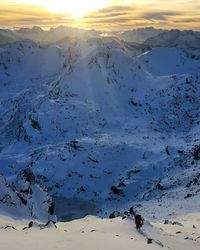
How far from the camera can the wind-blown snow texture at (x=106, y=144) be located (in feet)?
191

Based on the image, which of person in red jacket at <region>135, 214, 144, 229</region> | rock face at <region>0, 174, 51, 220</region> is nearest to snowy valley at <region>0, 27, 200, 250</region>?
rock face at <region>0, 174, 51, 220</region>

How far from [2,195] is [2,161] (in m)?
44.9

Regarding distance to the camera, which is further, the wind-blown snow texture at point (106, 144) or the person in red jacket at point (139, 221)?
the wind-blown snow texture at point (106, 144)

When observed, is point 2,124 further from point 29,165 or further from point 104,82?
point 29,165

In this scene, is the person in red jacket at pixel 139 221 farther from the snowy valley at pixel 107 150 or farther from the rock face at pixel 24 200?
the rock face at pixel 24 200

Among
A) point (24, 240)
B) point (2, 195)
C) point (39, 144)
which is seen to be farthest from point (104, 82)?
point (24, 240)

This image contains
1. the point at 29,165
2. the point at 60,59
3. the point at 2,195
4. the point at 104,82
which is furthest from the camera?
the point at 60,59

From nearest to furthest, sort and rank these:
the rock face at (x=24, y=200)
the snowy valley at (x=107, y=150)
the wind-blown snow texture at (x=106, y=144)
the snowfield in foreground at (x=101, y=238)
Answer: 1. the snowfield in foreground at (x=101, y=238)
2. the rock face at (x=24, y=200)
3. the snowy valley at (x=107, y=150)
4. the wind-blown snow texture at (x=106, y=144)

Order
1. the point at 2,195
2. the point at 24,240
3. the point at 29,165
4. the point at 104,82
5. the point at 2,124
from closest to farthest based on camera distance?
the point at 24,240 < the point at 2,195 < the point at 29,165 < the point at 104,82 < the point at 2,124

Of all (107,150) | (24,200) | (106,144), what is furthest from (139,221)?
(106,144)

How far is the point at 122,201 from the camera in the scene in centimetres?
6669

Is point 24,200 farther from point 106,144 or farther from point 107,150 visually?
point 106,144

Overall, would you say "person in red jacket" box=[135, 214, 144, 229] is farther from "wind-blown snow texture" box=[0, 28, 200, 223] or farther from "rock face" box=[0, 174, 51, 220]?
"wind-blown snow texture" box=[0, 28, 200, 223]

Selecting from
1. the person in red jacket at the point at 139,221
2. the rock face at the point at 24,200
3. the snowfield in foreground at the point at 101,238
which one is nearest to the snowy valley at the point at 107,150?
the rock face at the point at 24,200
